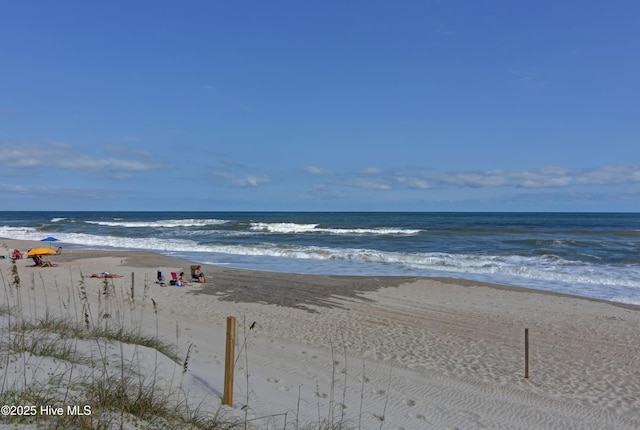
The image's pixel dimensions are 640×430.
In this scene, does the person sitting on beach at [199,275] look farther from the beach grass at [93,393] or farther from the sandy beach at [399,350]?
the beach grass at [93,393]

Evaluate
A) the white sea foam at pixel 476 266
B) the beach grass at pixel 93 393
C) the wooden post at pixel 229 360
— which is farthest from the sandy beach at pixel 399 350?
the white sea foam at pixel 476 266

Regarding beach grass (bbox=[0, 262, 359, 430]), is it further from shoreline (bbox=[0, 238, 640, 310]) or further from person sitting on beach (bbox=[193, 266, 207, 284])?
person sitting on beach (bbox=[193, 266, 207, 284])

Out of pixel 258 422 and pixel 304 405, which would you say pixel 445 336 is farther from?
pixel 258 422

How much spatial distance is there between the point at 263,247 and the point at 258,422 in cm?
2492

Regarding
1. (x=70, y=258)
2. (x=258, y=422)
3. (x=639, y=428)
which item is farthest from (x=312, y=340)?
(x=70, y=258)

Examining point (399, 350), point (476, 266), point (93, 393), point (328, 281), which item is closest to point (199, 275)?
point (328, 281)

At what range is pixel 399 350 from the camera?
8398 mm

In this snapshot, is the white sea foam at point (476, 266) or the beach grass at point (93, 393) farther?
the white sea foam at point (476, 266)

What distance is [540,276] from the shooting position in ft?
61.7

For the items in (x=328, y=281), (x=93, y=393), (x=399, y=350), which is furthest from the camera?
(x=328, y=281)

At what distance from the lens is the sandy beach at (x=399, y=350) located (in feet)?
17.4

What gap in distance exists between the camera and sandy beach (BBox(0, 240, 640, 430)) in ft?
17.4

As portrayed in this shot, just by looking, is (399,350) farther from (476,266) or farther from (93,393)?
(476,266)

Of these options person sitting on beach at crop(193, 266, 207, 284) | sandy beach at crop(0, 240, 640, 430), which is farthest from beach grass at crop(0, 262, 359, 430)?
person sitting on beach at crop(193, 266, 207, 284)
